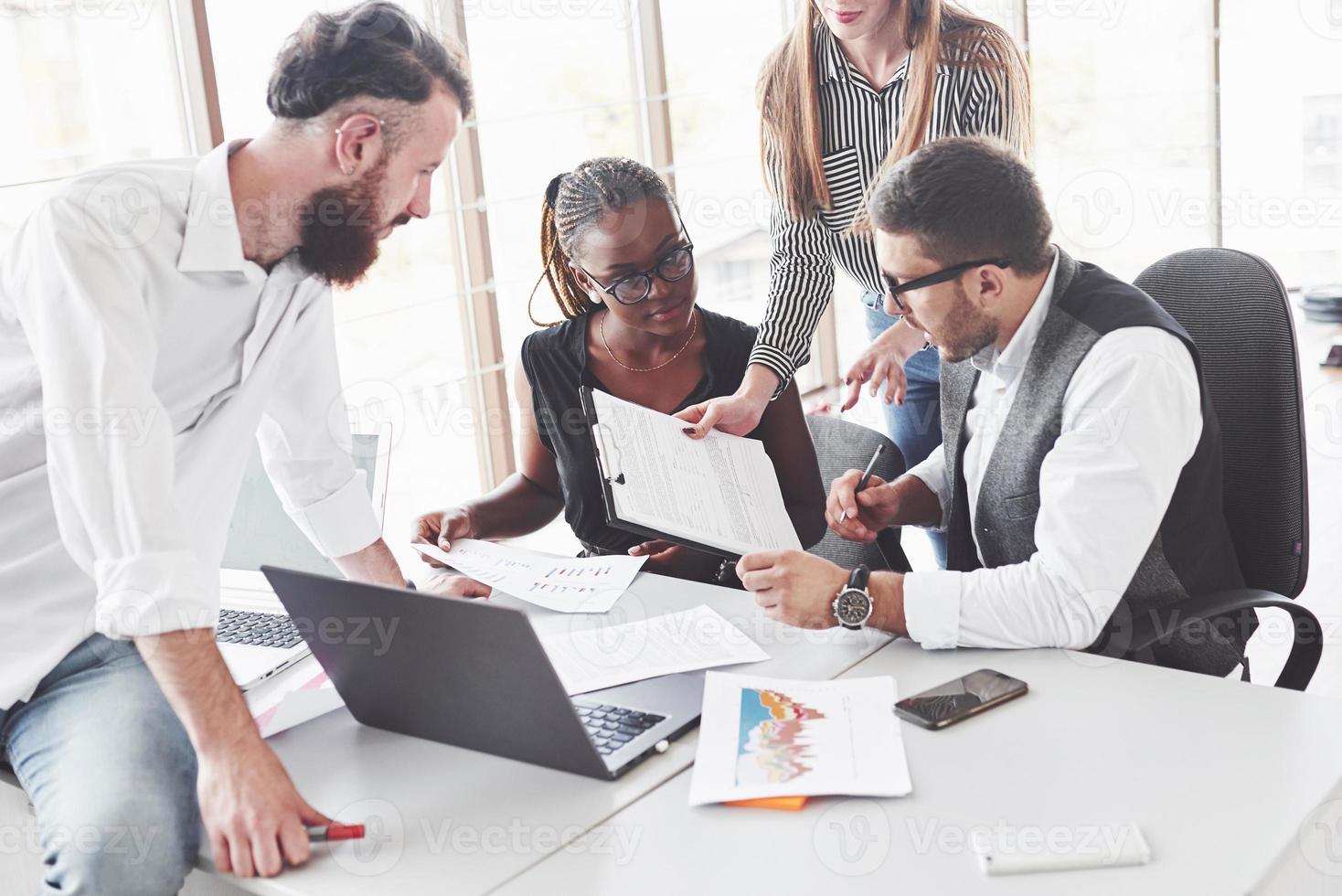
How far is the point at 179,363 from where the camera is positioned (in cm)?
142

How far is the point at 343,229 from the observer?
144 centimetres

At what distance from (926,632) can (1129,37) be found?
5.59 metres

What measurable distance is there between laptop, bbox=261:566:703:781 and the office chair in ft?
2.75

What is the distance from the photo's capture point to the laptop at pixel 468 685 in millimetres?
1154

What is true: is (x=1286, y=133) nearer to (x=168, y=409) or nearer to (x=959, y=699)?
(x=959, y=699)

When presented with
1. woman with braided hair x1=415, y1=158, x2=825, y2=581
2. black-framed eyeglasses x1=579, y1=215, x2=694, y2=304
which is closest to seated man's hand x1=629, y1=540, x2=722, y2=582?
woman with braided hair x1=415, y1=158, x2=825, y2=581

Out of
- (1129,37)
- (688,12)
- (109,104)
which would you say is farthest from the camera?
(1129,37)

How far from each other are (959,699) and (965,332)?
536 mm

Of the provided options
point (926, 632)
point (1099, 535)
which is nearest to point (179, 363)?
point (926, 632)

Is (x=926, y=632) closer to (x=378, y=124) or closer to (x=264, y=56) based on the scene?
(x=378, y=124)

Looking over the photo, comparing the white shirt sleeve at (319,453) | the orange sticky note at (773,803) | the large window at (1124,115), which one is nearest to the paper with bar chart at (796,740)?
the orange sticky note at (773,803)

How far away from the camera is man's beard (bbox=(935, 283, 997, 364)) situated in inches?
62.9

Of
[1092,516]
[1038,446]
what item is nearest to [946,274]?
[1038,446]

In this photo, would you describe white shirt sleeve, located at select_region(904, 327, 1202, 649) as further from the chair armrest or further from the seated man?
the chair armrest
